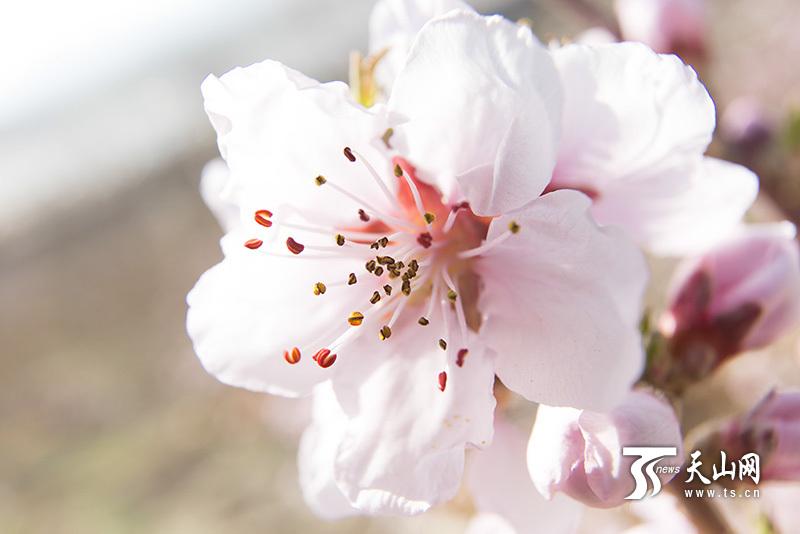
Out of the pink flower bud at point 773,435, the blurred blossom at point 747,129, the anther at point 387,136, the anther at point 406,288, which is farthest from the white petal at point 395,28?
the blurred blossom at point 747,129

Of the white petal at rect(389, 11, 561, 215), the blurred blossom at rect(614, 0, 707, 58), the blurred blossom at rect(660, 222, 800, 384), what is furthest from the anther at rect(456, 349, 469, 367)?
the blurred blossom at rect(614, 0, 707, 58)

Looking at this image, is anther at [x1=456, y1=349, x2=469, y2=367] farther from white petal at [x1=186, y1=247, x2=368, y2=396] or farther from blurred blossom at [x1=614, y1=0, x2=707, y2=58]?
blurred blossom at [x1=614, y1=0, x2=707, y2=58]

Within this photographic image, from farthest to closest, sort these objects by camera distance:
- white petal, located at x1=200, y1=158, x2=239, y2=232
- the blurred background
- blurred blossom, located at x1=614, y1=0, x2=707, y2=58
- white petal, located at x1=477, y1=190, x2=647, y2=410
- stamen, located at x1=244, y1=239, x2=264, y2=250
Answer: the blurred background → blurred blossom, located at x1=614, y1=0, x2=707, y2=58 → white petal, located at x1=200, y1=158, x2=239, y2=232 → stamen, located at x1=244, y1=239, x2=264, y2=250 → white petal, located at x1=477, y1=190, x2=647, y2=410

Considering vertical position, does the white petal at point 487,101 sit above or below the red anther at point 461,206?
above

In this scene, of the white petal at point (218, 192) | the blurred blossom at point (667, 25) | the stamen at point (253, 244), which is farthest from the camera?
the blurred blossom at point (667, 25)

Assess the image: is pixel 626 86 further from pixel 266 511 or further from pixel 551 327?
pixel 266 511

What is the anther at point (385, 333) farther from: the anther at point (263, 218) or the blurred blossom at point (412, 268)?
the anther at point (263, 218)
